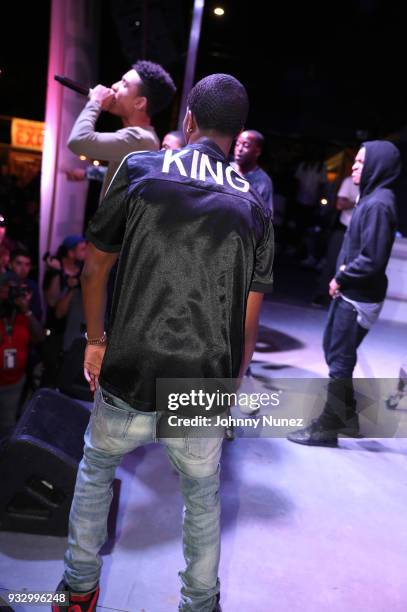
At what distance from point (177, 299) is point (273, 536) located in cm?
134

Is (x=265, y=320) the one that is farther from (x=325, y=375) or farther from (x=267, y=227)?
(x=267, y=227)

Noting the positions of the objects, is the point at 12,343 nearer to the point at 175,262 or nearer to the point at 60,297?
the point at 60,297

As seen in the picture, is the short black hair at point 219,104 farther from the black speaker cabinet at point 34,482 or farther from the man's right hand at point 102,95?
the black speaker cabinet at point 34,482

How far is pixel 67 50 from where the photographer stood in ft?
14.6

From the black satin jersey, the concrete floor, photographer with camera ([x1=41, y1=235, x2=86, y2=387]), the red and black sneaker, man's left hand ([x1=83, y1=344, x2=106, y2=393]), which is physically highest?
the black satin jersey

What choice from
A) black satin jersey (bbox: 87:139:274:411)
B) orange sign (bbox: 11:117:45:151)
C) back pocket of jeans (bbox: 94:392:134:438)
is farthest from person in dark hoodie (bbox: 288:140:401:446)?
orange sign (bbox: 11:117:45:151)

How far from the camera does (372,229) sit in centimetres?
269

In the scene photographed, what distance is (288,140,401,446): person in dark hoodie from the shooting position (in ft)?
8.89

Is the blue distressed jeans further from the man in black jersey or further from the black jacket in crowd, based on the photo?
the black jacket in crowd

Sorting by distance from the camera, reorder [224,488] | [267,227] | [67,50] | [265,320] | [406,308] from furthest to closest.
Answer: [406,308], [265,320], [67,50], [224,488], [267,227]

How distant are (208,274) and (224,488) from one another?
1.50m

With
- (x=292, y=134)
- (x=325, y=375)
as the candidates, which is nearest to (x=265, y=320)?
(x=325, y=375)

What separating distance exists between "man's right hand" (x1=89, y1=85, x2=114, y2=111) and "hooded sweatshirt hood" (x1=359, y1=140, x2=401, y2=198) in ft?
4.90

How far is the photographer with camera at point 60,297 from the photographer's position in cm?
348
